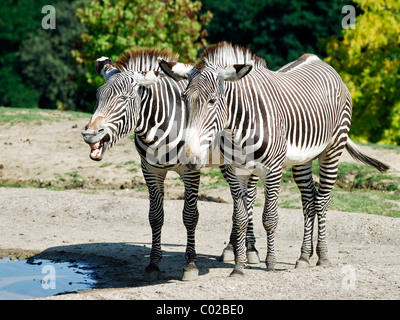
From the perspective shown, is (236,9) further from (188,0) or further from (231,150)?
(231,150)

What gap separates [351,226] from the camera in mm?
9648

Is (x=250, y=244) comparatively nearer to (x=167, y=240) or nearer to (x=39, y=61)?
(x=167, y=240)

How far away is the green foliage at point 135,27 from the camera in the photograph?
23312mm

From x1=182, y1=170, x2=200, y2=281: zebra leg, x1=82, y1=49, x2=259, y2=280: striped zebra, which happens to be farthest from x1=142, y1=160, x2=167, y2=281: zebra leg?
x1=182, y1=170, x2=200, y2=281: zebra leg

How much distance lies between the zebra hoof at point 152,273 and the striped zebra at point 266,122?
3.29 feet

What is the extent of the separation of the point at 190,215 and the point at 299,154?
140 centimetres

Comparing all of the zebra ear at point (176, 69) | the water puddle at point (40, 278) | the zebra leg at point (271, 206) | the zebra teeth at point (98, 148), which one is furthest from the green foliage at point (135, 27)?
the zebra teeth at point (98, 148)

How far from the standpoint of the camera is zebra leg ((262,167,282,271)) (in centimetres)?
671

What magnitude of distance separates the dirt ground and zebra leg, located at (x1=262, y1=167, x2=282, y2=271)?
0.30 metres

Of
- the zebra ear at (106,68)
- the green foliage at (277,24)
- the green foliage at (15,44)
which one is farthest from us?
the green foliage at (15,44)

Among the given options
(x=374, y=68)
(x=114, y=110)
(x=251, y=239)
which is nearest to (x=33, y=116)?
(x=374, y=68)

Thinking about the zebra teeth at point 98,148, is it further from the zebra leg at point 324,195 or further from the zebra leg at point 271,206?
the zebra leg at point 324,195

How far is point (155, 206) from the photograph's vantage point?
24.0ft

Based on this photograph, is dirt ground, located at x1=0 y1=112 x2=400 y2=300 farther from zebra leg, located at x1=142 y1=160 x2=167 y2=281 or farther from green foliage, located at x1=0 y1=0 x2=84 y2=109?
green foliage, located at x1=0 y1=0 x2=84 y2=109
